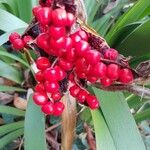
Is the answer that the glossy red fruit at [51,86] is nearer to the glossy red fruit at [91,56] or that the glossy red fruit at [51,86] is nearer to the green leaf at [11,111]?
the glossy red fruit at [91,56]

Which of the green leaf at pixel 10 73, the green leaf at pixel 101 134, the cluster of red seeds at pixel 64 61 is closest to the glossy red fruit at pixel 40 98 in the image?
the cluster of red seeds at pixel 64 61

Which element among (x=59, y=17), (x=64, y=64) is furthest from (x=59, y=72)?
(x=59, y=17)

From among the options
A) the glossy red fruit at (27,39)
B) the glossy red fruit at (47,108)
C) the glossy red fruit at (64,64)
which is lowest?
the glossy red fruit at (47,108)

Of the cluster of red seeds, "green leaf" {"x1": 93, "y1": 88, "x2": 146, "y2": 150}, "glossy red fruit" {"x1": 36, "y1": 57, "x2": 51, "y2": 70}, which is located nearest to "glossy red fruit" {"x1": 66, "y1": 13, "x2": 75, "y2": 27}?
the cluster of red seeds

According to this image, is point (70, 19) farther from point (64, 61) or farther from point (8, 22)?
point (8, 22)

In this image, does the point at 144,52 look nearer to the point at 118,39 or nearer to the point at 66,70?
the point at 118,39

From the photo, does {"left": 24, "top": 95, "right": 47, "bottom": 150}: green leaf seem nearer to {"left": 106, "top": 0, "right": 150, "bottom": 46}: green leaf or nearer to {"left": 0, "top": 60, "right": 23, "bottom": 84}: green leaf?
{"left": 0, "top": 60, "right": 23, "bottom": 84}: green leaf

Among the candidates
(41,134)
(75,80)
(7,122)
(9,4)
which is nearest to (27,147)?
(41,134)

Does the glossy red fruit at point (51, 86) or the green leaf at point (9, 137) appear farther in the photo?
the green leaf at point (9, 137)

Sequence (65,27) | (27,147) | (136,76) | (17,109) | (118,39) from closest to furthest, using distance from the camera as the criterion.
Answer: (65,27), (136,76), (27,147), (118,39), (17,109)
